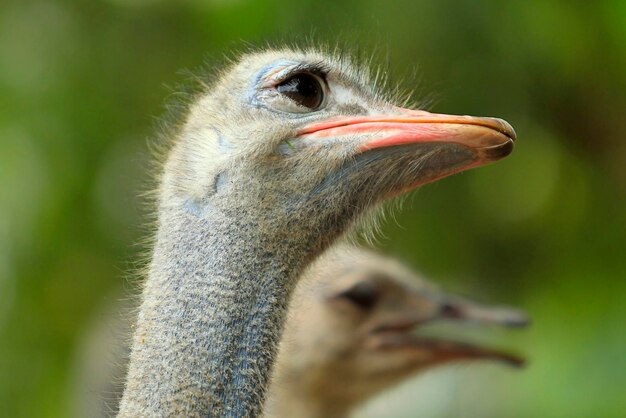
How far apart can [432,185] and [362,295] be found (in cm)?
144

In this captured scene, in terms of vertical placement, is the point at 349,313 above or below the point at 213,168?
above

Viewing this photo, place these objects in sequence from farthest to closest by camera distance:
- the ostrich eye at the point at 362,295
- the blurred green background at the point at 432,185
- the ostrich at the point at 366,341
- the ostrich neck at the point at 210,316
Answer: the blurred green background at the point at 432,185 → the ostrich eye at the point at 362,295 → the ostrich at the point at 366,341 → the ostrich neck at the point at 210,316

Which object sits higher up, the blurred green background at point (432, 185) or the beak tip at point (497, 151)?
the blurred green background at point (432, 185)

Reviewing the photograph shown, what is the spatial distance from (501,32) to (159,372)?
14.0 ft

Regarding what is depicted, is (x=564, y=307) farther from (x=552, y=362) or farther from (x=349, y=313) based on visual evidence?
(x=349, y=313)

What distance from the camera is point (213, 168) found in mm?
2781

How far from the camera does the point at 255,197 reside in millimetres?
2719

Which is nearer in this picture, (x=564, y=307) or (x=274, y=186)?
(x=274, y=186)

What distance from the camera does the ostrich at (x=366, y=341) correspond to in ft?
17.3

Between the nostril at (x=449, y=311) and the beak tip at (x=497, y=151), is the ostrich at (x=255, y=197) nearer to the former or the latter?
the beak tip at (x=497, y=151)

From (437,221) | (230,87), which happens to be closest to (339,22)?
(437,221)

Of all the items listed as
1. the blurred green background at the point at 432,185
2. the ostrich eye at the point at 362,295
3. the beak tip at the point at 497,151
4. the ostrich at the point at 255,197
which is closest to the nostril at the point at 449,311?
the ostrich eye at the point at 362,295

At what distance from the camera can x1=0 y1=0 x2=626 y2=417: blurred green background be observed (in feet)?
20.0

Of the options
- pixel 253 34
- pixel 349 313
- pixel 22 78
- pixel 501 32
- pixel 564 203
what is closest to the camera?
pixel 349 313
